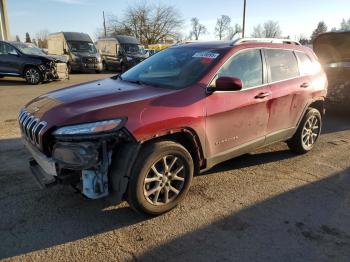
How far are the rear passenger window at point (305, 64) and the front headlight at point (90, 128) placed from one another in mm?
3404

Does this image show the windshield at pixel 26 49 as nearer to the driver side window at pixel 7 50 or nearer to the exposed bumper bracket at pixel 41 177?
the driver side window at pixel 7 50

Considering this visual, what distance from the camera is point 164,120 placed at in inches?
140

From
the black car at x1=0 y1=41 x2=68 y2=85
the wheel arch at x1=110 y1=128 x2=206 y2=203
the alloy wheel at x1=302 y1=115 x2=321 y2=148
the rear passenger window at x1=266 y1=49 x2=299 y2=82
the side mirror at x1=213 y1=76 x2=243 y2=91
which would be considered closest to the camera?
the wheel arch at x1=110 y1=128 x2=206 y2=203

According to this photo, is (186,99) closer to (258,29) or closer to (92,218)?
(92,218)

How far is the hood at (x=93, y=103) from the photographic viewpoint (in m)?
3.37

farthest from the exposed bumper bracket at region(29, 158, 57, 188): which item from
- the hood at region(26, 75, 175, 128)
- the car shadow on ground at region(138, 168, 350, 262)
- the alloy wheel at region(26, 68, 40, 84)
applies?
the alloy wheel at region(26, 68, 40, 84)

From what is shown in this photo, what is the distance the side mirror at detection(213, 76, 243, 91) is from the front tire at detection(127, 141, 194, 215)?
80cm

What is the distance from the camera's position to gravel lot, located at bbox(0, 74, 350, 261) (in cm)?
317

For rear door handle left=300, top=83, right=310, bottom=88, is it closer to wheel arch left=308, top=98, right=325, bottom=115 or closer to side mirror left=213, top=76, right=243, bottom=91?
wheel arch left=308, top=98, right=325, bottom=115

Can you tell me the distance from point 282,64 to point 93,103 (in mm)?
2889

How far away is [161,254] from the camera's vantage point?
10.3 feet

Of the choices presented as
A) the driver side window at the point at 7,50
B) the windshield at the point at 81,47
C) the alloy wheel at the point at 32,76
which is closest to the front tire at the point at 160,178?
the alloy wheel at the point at 32,76

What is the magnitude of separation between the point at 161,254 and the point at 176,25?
55702mm

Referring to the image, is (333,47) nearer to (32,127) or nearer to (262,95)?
(262,95)
